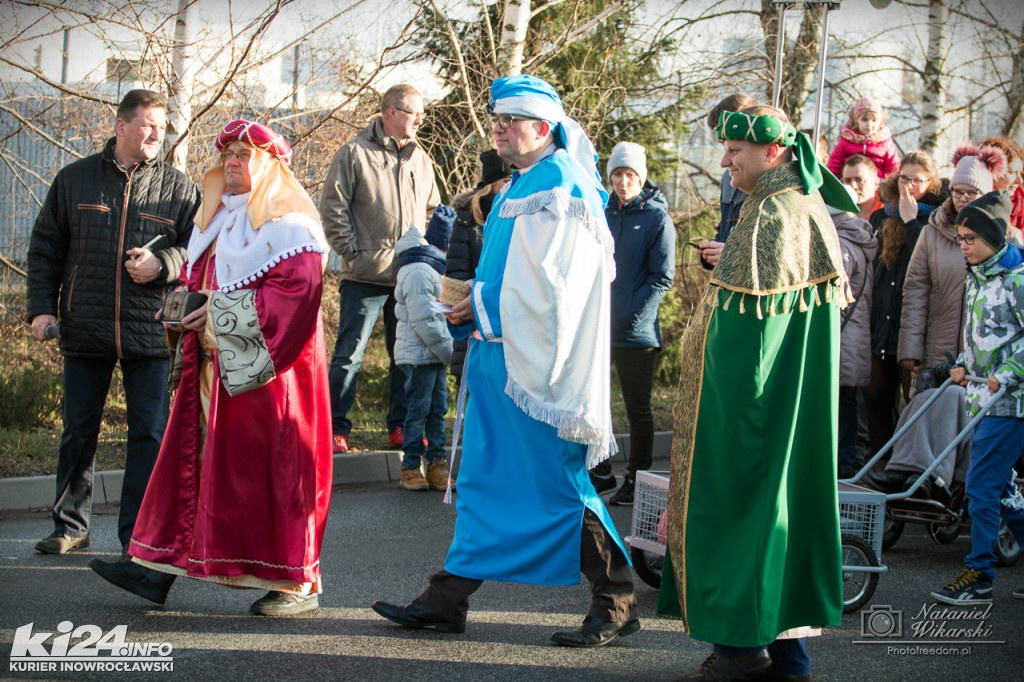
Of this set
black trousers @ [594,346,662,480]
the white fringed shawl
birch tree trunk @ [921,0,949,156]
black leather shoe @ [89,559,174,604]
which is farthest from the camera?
birch tree trunk @ [921,0,949,156]

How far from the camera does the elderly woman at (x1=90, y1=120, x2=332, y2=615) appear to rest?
4711 mm

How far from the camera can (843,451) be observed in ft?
26.3

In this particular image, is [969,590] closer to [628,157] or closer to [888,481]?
[888,481]

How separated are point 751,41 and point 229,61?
26.9 feet

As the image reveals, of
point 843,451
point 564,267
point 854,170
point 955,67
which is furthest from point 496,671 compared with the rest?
point 955,67

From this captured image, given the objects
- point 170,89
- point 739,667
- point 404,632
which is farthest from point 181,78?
point 739,667

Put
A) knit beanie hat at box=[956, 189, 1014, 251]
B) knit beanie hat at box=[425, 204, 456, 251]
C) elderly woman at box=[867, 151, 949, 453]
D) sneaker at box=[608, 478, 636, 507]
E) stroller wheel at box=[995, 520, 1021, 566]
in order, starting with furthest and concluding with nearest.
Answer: elderly woman at box=[867, 151, 949, 453] < sneaker at box=[608, 478, 636, 507] < knit beanie hat at box=[425, 204, 456, 251] < stroller wheel at box=[995, 520, 1021, 566] < knit beanie hat at box=[956, 189, 1014, 251]

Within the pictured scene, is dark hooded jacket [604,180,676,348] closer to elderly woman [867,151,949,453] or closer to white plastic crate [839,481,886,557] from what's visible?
elderly woman [867,151,949,453]

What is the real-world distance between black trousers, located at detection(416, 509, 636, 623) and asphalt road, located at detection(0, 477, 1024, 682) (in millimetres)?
135

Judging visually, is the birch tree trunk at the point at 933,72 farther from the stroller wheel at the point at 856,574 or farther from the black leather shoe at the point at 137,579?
the black leather shoe at the point at 137,579

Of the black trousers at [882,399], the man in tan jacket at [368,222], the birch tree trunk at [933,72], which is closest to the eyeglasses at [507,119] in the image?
the man in tan jacket at [368,222]

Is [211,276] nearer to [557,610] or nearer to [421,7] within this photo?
[557,610]

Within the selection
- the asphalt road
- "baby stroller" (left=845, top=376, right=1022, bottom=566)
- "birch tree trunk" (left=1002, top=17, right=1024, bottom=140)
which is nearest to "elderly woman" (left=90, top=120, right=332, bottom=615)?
the asphalt road

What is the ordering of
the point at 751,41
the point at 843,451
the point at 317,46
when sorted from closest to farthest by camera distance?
the point at 843,451 → the point at 317,46 → the point at 751,41
